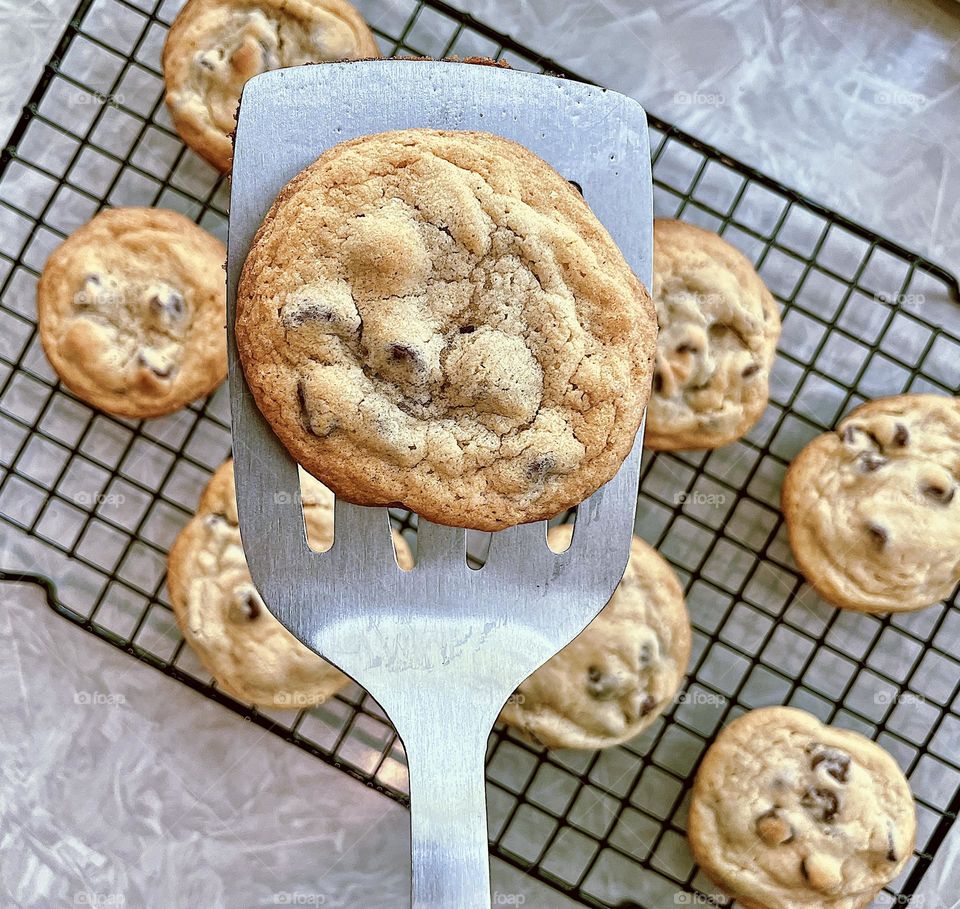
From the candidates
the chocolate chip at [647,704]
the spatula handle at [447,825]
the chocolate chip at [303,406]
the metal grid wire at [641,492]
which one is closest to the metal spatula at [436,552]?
the spatula handle at [447,825]

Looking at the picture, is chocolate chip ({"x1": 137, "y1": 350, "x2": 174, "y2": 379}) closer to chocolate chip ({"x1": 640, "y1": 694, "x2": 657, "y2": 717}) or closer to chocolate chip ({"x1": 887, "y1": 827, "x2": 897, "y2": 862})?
chocolate chip ({"x1": 640, "y1": 694, "x2": 657, "y2": 717})

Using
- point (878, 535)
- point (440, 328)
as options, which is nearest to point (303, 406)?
point (440, 328)

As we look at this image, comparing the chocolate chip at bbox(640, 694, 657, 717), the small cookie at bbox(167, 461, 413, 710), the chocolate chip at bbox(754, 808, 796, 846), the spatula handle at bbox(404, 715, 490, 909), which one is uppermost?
the spatula handle at bbox(404, 715, 490, 909)

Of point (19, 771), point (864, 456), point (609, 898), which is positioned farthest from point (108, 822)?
point (864, 456)

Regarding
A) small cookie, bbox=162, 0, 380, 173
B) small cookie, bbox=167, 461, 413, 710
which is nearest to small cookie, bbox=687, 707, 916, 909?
small cookie, bbox=167, 461, 413, 710

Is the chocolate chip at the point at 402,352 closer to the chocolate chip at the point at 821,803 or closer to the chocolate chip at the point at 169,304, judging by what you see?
the chocolate chip at the point at 169,304

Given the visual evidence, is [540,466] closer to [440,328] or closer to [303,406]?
[440,328]
